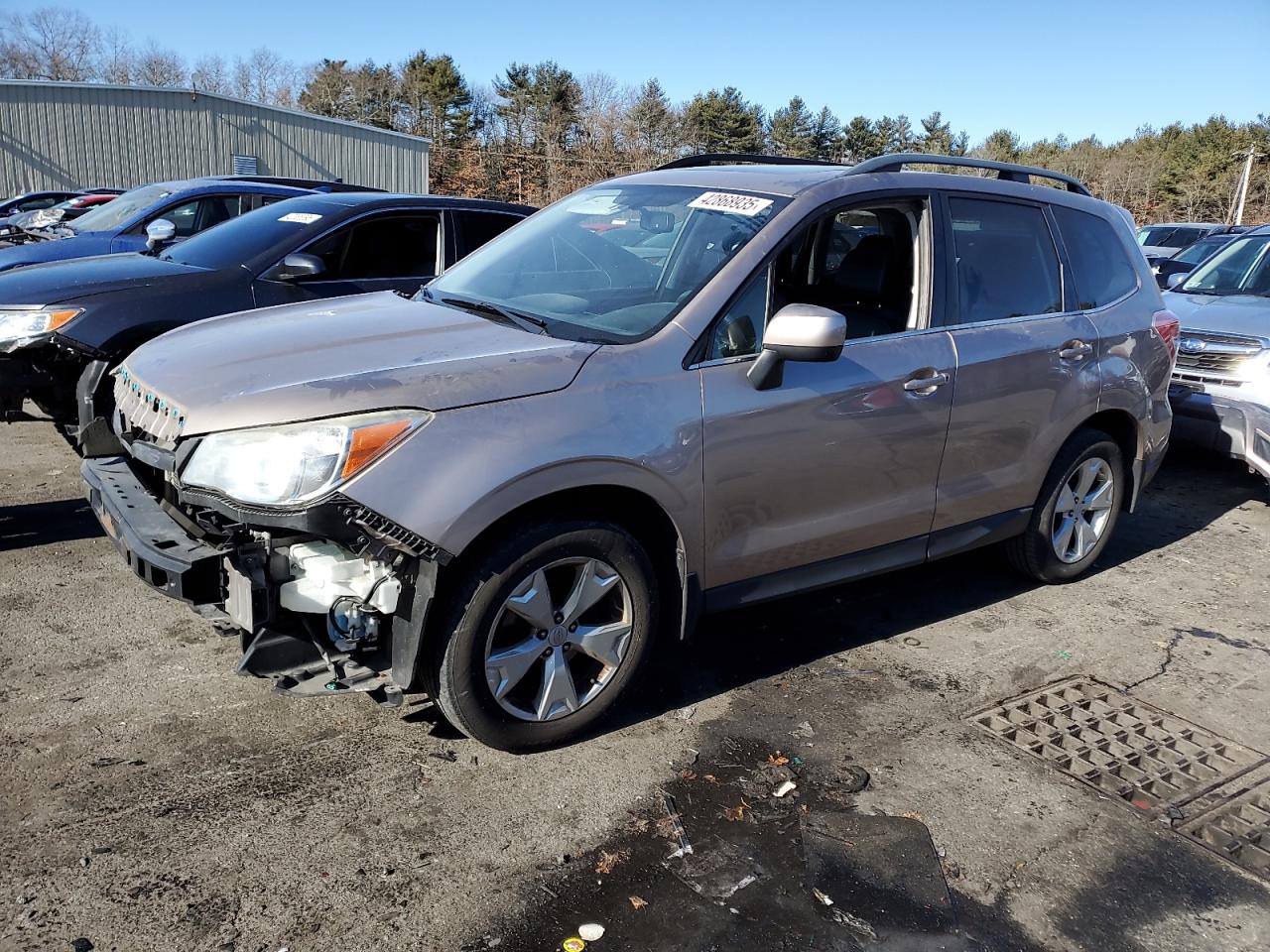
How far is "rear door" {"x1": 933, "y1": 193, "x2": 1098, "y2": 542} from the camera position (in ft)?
14.0

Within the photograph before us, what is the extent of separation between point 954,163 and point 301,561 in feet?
10.5

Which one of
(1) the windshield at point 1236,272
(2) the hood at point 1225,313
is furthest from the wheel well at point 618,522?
(1) the windshield at point 1236,272

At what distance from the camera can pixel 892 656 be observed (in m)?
4.28

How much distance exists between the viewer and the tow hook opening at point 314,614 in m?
2.88

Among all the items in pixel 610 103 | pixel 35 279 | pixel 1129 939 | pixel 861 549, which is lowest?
pixel 1129 939

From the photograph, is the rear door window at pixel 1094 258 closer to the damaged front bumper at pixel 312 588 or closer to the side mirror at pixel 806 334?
the side mirror at pixel 806 334

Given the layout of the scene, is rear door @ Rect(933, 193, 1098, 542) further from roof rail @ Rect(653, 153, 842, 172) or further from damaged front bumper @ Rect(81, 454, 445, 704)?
damaged front bumper @ Rect(81, 454, 445, 704)

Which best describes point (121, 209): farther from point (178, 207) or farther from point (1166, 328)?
point (1166, 328)

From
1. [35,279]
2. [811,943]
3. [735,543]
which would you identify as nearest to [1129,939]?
[811,943]

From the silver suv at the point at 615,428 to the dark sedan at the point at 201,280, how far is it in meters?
1.68

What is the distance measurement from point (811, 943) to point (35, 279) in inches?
207

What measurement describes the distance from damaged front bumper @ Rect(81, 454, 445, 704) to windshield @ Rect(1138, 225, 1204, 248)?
23.2m

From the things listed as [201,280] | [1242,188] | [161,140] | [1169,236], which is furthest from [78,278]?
[1242,188]

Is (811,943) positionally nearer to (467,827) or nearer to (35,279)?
(467,827)
